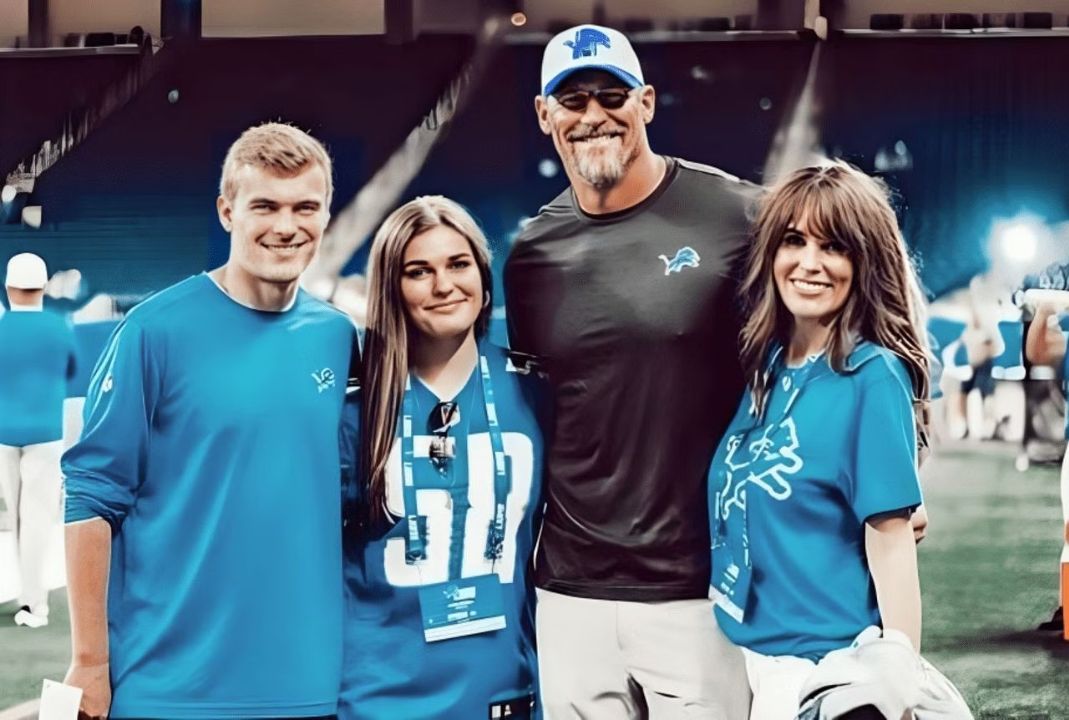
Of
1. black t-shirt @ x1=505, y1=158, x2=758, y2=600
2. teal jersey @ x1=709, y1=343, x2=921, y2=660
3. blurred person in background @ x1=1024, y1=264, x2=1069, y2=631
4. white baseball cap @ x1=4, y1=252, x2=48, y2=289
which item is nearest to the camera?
teal jersey @ x1=709, y1=343, x2=921, y2=660

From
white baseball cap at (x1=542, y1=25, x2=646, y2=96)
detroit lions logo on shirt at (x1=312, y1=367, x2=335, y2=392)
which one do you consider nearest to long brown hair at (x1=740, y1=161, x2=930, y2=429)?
white baseball cap at (x1=542, y1=25, x2=646, y2=96)

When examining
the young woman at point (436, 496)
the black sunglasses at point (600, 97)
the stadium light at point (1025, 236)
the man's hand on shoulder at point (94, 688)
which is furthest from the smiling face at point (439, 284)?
the stadium light at point (1025, 236)

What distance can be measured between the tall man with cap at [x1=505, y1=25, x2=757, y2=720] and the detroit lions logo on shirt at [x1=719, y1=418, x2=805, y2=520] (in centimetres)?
6

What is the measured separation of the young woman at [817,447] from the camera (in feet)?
6.82

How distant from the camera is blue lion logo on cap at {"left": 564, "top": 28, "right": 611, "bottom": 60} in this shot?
2221 millimetres

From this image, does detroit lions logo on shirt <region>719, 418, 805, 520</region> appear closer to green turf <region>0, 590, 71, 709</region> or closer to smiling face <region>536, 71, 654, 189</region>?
smiling face <region>536, 71, 654, 189</region>

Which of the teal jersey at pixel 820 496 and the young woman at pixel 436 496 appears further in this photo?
the young woman at pixel 436 496

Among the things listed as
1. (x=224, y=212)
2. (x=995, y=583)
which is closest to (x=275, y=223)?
(x=224, y=212)

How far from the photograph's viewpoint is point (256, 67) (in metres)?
2.36

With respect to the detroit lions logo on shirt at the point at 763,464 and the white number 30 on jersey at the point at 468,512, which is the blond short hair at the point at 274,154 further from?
the detroit lions logo on shirt at the point at 763,464

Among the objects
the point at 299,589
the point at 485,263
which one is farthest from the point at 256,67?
the point at 299,589

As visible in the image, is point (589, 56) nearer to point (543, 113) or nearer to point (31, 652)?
point (543, 113)

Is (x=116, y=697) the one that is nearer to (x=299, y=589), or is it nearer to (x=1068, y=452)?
(x=299, y=589)

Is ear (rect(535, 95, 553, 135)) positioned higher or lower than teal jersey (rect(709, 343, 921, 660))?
higher
